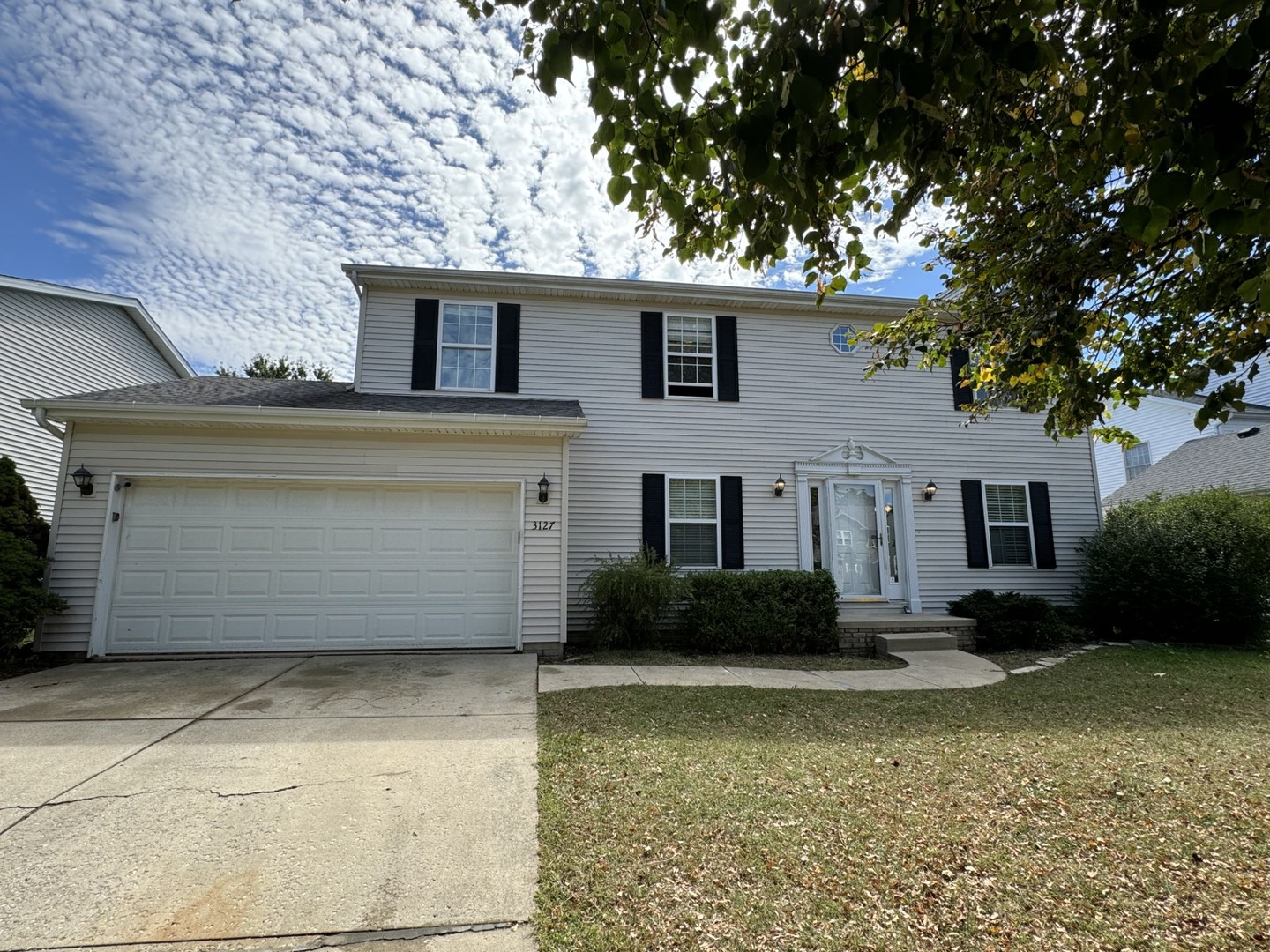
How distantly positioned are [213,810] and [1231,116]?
4.96m

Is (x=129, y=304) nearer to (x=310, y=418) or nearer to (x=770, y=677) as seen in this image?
(x=310, y=418)

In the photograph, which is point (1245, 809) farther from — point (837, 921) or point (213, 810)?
point (213, 810)

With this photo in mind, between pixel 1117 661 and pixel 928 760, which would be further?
pixel 1117 661

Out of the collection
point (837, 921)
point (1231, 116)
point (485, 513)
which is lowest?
point (837, 921)

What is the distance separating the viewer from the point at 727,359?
9.99 meters

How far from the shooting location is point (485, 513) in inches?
316

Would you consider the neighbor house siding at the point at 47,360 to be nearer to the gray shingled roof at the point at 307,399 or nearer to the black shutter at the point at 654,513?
the gray shingled roof at the point at 307,399

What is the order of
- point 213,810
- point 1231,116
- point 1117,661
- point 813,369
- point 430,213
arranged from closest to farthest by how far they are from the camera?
point 1231,116
point 213,810
point 1117,661
point 430,213
point 813,369

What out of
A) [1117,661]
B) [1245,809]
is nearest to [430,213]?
[1245,809]

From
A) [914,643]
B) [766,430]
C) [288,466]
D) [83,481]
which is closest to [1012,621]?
[914,643]

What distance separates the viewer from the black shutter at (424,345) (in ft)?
30.6

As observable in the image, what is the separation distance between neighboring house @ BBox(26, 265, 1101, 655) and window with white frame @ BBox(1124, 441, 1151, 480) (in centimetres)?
1173

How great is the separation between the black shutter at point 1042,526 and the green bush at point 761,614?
15.2 ft

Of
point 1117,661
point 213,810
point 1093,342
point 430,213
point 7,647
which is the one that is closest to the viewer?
point 213,810
